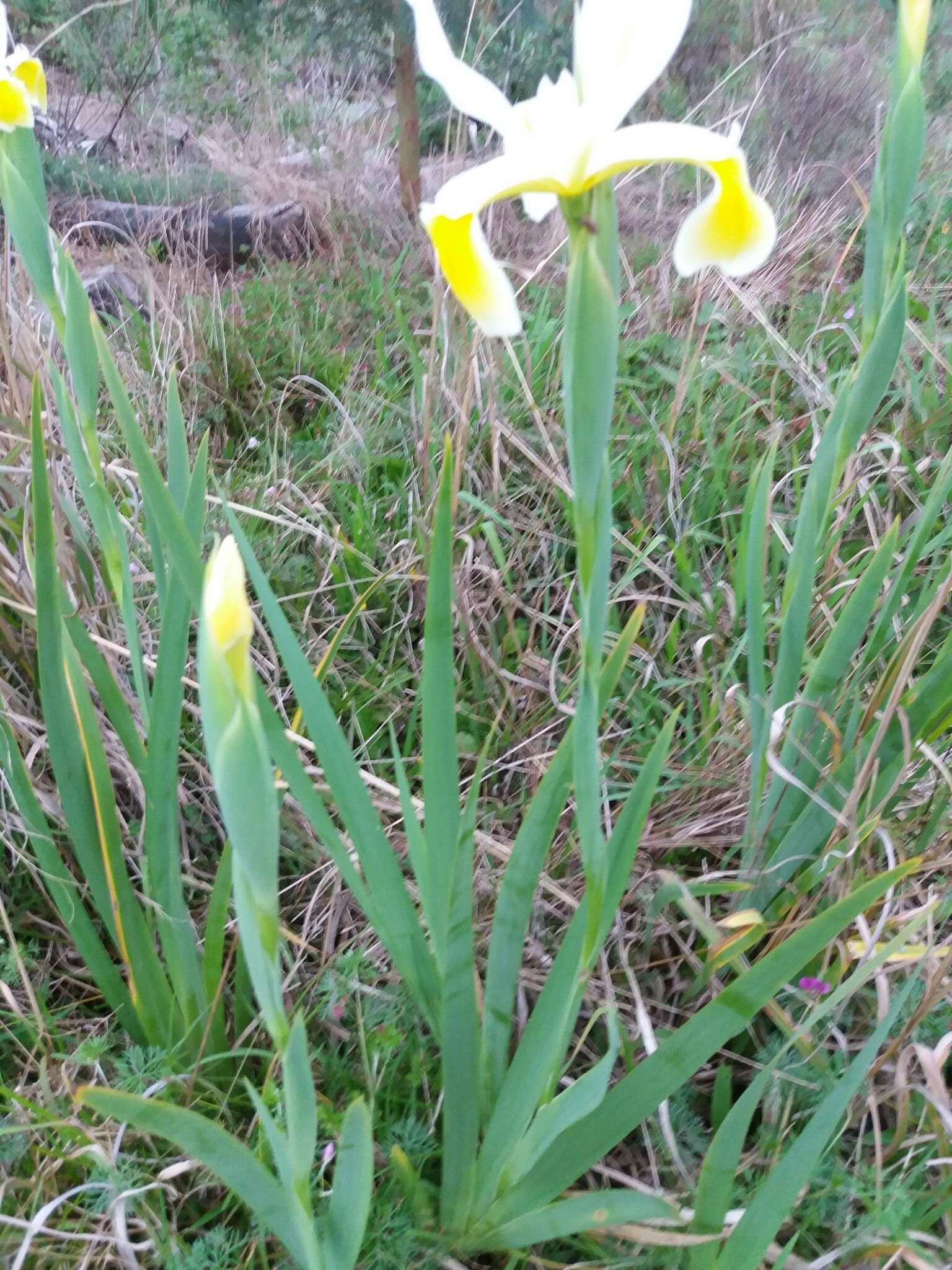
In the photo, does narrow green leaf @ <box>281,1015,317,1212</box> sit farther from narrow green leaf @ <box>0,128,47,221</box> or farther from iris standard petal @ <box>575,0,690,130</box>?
narrow green leaf @ <box>0,128,47,221</box>

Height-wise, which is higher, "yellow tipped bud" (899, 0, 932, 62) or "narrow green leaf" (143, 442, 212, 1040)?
"yellow tipped bud" (899, 0, 932, 62)

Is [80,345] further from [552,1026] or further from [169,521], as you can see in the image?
[552,1026]

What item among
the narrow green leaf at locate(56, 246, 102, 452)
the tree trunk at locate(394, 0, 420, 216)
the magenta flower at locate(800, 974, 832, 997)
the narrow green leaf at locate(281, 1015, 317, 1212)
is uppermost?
the tree trunk at locate(394, 0, 420, 216)

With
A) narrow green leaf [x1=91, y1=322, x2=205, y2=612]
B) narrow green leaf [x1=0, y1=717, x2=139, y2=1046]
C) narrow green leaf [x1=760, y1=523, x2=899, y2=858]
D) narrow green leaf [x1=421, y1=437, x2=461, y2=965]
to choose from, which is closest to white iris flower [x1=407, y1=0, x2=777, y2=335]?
narrow green leaf [x1=421, y1=437, x2=461, y2=965]

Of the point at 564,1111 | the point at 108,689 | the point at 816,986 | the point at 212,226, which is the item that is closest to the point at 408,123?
the point at 212,226

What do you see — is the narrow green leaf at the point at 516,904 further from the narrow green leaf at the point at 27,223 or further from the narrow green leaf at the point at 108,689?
the narrow green leaf at the point at 27,223

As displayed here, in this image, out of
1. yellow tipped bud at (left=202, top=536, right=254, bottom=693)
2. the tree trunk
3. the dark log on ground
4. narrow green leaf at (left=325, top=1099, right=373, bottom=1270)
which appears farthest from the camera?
the dark log on ground
